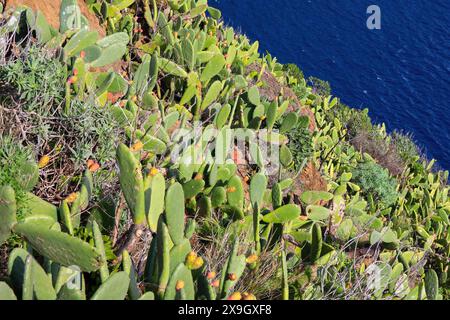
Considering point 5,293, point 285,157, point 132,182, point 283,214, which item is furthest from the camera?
point 285,157

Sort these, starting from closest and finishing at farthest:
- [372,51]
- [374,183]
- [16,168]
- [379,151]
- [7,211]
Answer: [7,211], [16,168], [374,183], [379,151], [372,51]

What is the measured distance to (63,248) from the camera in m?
2.80

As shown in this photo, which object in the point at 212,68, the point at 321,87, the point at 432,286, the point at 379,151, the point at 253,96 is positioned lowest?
the point at 432,286

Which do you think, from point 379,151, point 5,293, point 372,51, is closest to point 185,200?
point 5,293

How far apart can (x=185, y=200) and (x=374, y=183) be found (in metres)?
4.54

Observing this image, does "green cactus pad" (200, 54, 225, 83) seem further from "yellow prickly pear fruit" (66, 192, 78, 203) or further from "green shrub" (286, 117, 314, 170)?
"yellow prickly pear fruit" (66, 192, 78, 203)

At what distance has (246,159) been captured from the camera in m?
5.69

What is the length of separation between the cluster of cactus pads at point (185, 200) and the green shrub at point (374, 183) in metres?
0.13

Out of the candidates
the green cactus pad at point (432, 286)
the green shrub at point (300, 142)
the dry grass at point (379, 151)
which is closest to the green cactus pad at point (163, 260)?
the green cactus pad at point (432, 286)

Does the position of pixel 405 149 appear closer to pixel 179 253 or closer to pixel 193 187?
pixel 193 187
